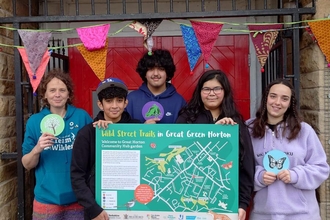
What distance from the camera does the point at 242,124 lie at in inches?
103

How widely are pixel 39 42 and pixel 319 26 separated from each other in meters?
2.51

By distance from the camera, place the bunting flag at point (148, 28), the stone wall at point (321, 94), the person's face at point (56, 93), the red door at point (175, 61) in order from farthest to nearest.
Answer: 1. the red door at point (175, 61)
2. the bunting flag at point (148, 28)
3. the stone wall at point (321, 94)
4. the person's face at point (56, 93)

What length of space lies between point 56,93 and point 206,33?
4.66 feet

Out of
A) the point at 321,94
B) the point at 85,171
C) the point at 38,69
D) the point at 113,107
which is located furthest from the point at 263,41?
the point at 38,69

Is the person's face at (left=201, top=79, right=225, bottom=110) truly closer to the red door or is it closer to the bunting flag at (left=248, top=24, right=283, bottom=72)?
the bunting flag at (left=248, top=24, right=283, bottom=72)

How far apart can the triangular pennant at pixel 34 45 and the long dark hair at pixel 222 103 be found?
59.0 inches

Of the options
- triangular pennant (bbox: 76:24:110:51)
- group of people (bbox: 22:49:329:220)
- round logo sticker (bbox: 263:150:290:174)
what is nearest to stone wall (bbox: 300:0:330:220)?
group of people (bbox: 22:49:329:220)

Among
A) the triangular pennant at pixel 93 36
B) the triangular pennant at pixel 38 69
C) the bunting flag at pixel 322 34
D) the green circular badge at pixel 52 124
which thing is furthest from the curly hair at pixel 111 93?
the bunting flag at pixel 322 34

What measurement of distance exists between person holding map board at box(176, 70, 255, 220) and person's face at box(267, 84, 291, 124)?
0.80ft

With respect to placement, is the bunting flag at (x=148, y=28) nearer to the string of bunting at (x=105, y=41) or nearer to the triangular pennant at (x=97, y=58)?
the string of bunting at (x=105, y=41)

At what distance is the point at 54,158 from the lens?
9.02ft

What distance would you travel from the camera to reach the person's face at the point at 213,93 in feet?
8.52

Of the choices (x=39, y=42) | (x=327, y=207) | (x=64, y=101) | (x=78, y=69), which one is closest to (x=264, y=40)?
(x=327, y=207)

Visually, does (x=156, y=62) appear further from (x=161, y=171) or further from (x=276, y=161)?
(x=276, y=161)
